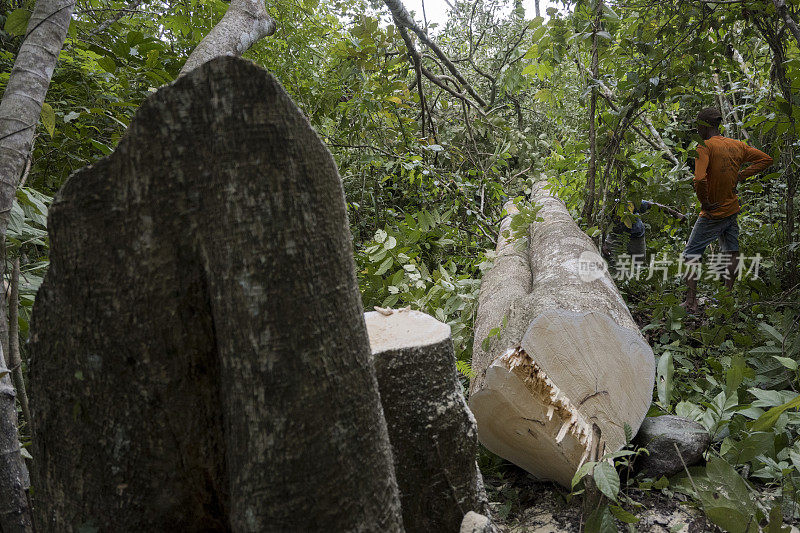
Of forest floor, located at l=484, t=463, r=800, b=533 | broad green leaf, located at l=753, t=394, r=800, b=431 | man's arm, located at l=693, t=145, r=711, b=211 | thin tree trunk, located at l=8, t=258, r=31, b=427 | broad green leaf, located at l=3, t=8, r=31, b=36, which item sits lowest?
forest floor, located at l=484, t=463, r=800, b=533

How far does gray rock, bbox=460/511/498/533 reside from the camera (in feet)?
4.85

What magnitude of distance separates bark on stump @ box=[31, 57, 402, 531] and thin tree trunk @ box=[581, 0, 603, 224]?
2915mm

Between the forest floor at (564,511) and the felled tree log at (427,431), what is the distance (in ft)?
3.05

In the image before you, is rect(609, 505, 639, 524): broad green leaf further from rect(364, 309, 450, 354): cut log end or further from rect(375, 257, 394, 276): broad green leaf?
rect(375, 257, 394, 276): broad green leaf

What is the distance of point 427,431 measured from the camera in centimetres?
156

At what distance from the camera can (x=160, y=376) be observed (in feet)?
3.54

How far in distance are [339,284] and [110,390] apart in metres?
0.51

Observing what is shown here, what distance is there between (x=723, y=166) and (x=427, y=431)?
3982 mm

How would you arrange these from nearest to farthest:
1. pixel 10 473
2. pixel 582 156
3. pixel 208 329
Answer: pixel 208 329 → pixel 10 473 → pixel 582 156

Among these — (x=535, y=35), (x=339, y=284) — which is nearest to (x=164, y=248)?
(x=339, y=284)

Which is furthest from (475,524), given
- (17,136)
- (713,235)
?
(713,235)

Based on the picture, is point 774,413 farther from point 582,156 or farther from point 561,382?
point 582,156

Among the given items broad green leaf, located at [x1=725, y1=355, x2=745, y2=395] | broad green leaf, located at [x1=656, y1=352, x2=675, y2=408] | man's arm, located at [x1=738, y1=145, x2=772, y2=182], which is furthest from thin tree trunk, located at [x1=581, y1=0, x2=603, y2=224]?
broad green leaf, located at [x1=725, y1=355, x2=745, y2=395]

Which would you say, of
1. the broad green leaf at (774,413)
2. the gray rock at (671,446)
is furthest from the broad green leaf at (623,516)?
the broad green leaf at (774,413)
